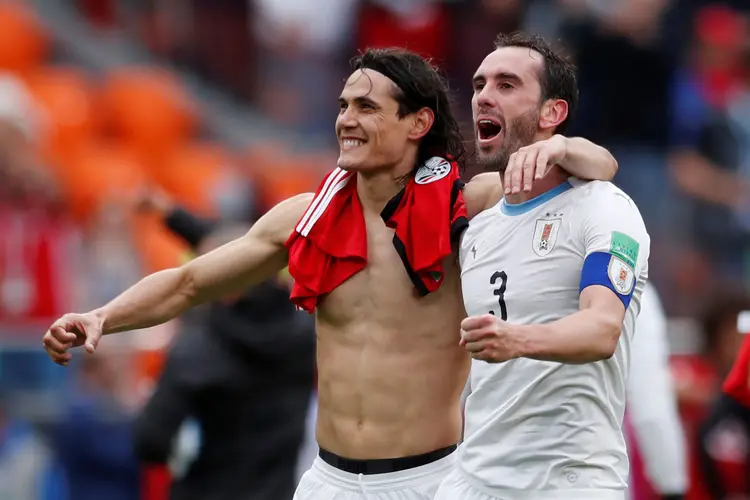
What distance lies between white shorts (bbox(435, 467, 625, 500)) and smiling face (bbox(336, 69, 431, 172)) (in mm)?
1126

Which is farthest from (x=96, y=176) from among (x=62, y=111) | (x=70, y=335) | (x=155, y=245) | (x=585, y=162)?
(x=585, y=162)

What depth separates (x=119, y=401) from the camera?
29.0 ft

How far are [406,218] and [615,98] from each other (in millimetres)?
5341

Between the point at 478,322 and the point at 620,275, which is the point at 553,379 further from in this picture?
the point at 478,322

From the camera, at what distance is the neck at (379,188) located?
5309 millimetres

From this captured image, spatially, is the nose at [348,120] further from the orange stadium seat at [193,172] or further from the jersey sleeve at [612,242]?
the orange stadium seat at [193,172]

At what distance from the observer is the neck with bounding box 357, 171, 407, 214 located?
531 cm

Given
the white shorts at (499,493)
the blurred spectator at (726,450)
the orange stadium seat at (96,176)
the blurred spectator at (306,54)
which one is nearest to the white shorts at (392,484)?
the white shorts at (499,493)

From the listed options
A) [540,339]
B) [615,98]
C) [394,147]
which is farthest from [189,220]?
[540,339]

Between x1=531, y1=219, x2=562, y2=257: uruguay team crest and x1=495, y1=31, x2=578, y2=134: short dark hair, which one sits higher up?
x1=495, y1=31, x2=578, y2=134: short dark hair

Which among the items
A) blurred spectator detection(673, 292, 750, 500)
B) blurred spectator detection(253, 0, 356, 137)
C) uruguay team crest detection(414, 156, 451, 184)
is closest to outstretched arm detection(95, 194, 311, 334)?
uruguay team crest detection(414, 156, 451, 184)

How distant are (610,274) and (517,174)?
38 centimetres

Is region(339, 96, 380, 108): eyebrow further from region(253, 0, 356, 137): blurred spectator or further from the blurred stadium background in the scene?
region(253, 0, 356, 137): blurred spectator

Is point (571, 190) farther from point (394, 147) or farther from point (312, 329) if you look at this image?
point (312, 329)
